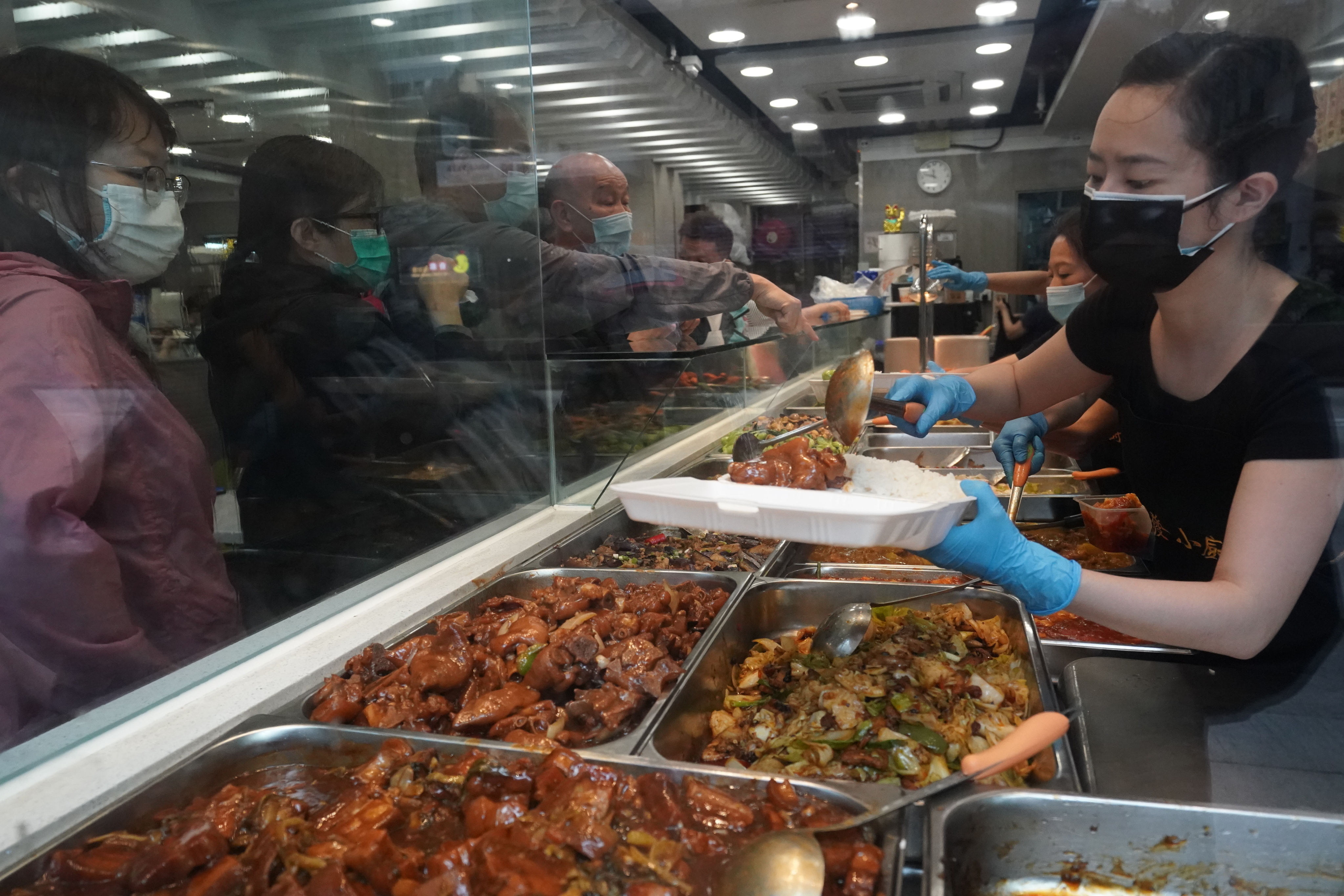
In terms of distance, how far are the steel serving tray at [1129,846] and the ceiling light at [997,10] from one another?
360 cm

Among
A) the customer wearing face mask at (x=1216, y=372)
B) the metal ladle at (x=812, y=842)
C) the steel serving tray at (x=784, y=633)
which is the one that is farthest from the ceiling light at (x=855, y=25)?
the metal ladle at (x=812, y=842)

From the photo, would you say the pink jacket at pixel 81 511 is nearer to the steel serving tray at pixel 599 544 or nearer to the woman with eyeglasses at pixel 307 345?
the woman with eyeglasses at pixel 307 345

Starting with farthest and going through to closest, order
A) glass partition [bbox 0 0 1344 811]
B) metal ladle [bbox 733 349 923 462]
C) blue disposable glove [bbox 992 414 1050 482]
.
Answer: blue disposable glove [bbox 992 414 1050 482] < metal ladle [bbox 733 349 923 462] < glass partition [bbox 0 0 1344 811]

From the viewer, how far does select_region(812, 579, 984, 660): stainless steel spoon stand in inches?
83.5

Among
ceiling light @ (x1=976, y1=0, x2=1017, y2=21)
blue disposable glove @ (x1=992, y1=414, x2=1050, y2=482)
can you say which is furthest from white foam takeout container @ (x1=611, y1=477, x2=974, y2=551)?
ceiling light @ (x1=976, y1=0, x2=1017, y2=21)

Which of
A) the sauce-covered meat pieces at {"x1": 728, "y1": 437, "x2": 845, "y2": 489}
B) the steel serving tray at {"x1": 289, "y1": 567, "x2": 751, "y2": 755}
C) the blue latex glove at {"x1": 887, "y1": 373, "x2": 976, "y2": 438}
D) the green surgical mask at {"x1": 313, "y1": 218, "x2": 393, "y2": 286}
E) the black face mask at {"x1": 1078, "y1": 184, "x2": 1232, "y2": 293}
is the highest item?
the green surgical mask at {"x1": 313, "y1": 218, "x2": 393, "y2": 286}

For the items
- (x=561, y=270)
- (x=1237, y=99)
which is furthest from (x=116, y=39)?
(x=1237, y=99)

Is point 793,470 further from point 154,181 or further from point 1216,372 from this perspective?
point 154,181

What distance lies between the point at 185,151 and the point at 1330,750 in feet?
11.0

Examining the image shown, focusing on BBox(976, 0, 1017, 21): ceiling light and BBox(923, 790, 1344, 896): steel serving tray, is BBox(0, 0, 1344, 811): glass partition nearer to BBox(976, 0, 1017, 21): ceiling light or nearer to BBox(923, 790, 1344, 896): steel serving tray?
BBox(976, 0, 1017, 21): ceiling light

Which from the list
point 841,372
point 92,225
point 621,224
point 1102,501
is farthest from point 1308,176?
point 92,225

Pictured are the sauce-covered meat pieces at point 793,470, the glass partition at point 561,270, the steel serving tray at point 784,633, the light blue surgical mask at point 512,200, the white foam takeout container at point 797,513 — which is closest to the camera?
the white foam takeout container at point 797,513

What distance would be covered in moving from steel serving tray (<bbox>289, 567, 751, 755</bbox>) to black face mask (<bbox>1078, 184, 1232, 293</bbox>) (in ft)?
4.33

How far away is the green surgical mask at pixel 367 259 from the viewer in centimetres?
290
